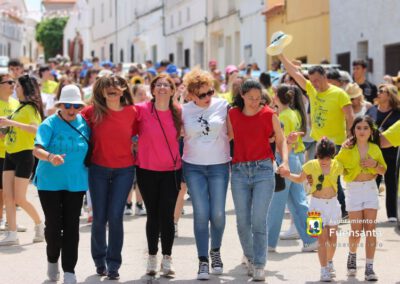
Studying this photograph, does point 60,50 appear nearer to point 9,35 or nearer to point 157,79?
point 9,35

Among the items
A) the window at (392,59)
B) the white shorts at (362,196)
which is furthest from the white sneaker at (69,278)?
the window at (392,59)

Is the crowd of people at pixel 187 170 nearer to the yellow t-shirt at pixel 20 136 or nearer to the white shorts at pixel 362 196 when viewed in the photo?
the white shorts at pixel 362 196

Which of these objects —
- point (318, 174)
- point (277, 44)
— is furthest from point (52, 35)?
point (318, 174)

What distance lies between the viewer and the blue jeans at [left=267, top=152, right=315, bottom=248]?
32.6 feet

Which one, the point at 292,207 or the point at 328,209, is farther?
the point at 292,207

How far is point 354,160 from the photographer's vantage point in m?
8.79

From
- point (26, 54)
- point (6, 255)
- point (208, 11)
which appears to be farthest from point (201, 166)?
point (26, 54)

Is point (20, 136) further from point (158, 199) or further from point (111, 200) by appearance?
point (158, 199)

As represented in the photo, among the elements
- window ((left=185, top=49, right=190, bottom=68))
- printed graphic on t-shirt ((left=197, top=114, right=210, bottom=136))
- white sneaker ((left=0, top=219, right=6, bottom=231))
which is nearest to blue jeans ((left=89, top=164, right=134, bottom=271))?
printed graphic on t-shirt ((left=197, top=114, right=210, bottom=136))

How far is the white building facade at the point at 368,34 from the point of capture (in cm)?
2338

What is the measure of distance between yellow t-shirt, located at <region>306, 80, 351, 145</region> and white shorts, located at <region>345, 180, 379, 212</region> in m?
2.78

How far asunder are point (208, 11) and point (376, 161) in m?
33.0

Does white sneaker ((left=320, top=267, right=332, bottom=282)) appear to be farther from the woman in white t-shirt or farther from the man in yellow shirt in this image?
the man in yellow shirt

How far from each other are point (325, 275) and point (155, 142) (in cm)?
187
